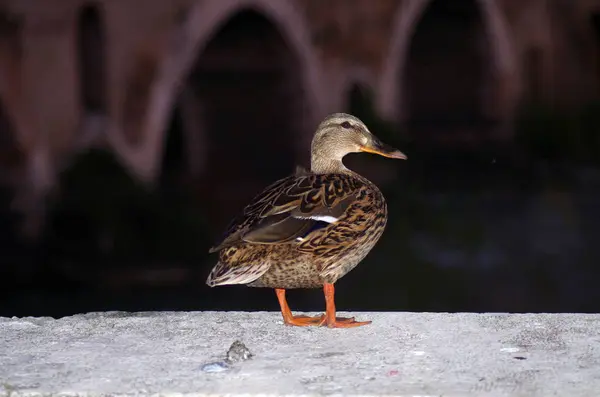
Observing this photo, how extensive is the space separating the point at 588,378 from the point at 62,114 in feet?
28.5

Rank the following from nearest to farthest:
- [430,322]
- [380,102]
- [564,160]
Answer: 1. [430,322]
2. [380,102]
3. [564,160]

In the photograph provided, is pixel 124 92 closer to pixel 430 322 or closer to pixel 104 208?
pixel 104 208

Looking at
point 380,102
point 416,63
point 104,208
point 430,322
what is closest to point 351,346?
point 430,322

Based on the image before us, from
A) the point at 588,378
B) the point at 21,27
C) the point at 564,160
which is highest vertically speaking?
the point at 21,27

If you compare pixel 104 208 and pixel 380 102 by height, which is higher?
pixel 380 102

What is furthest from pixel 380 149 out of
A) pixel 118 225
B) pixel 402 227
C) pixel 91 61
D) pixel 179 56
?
pixel 91 61

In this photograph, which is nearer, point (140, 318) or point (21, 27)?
point (140, 318)

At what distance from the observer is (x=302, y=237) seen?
354 centimetres

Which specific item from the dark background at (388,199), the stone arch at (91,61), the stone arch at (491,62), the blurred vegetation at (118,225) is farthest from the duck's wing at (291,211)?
the stone arch at (491,62)

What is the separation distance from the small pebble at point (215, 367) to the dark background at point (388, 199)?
5350mm

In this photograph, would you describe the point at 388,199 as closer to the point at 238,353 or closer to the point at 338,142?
the point at 338,142

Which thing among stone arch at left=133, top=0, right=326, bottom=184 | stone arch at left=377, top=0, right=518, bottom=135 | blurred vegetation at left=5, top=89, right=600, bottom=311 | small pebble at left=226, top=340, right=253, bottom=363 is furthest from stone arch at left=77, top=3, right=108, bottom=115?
small pebble at left=226, top=340, right=253, bottom=363

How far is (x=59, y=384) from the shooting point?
2.88 meters

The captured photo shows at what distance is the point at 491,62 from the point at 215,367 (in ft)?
35.3
